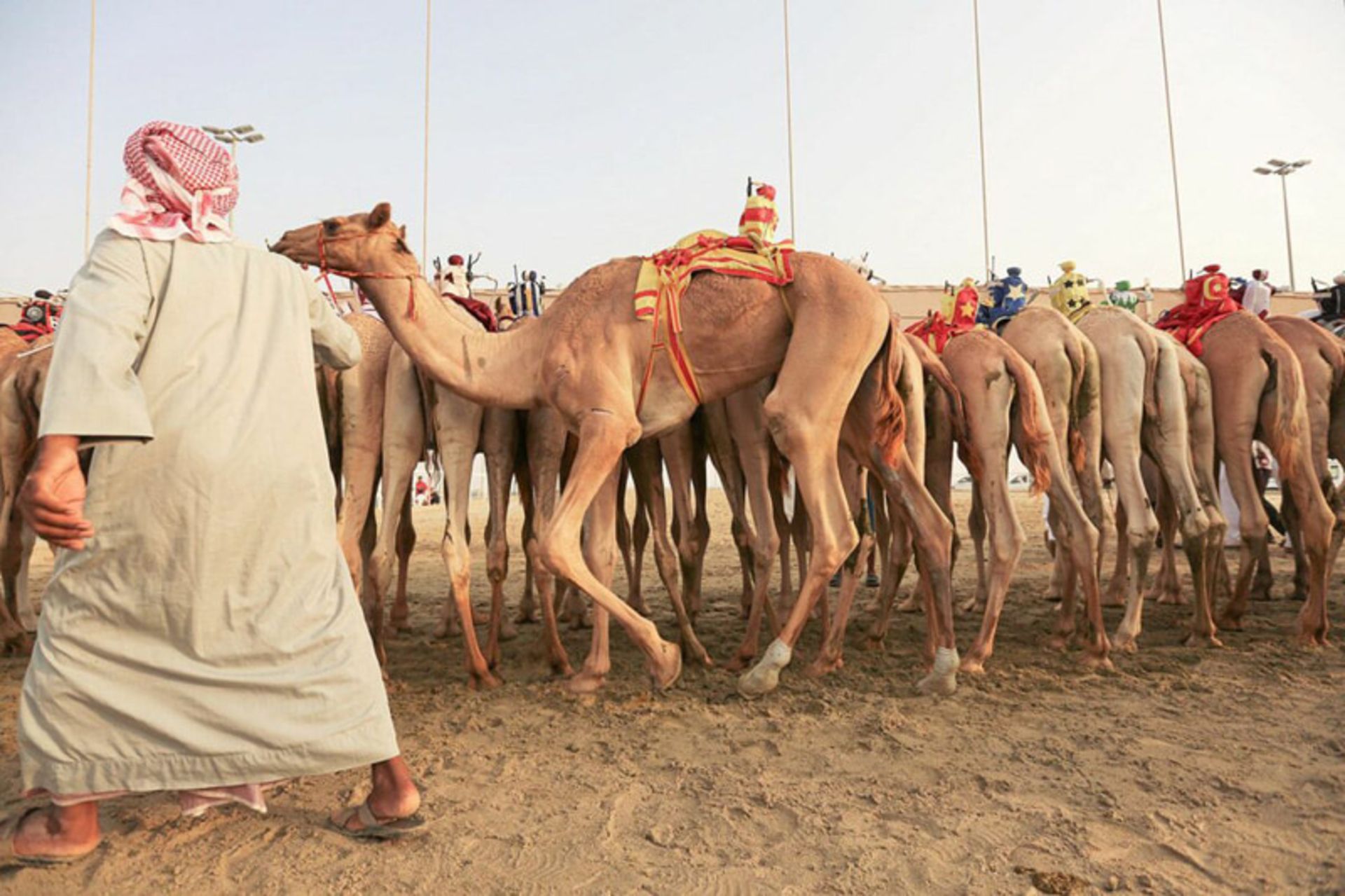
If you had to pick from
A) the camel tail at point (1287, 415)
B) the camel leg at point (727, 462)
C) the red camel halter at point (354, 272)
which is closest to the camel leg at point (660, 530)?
the camel leg at point (727, 462)

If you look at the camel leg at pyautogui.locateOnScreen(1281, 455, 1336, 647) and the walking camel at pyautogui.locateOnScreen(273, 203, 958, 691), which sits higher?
the walking camel at pyautogui.locateOnScreen(273, 203, 958, 691)

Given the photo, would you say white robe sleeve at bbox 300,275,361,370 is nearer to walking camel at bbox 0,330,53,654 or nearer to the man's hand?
the man's hand

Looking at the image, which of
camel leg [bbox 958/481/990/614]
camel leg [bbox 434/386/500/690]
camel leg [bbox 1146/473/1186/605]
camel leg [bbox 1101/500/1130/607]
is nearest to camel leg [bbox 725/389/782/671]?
camel leg [bbox 434/386/500/690]

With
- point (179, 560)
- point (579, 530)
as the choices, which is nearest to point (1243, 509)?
point (579, 530)

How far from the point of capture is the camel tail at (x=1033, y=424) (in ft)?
20.7

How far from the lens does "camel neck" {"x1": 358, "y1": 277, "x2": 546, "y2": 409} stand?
5.49m

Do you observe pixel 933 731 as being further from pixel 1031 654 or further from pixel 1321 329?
pixel 1321 329

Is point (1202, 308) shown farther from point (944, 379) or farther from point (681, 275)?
point (681, 275)

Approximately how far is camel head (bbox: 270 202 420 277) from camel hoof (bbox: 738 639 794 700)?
3.07 meters

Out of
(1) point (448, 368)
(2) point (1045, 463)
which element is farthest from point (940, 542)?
(1) point (448, 368)

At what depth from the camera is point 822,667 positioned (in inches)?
237

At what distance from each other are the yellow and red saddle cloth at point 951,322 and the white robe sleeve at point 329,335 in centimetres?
488

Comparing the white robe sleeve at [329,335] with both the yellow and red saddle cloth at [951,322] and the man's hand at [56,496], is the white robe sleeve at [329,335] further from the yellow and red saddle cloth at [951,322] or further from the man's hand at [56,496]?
the yellow and red saddle cloth at [951,322]

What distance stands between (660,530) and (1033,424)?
2.65m
